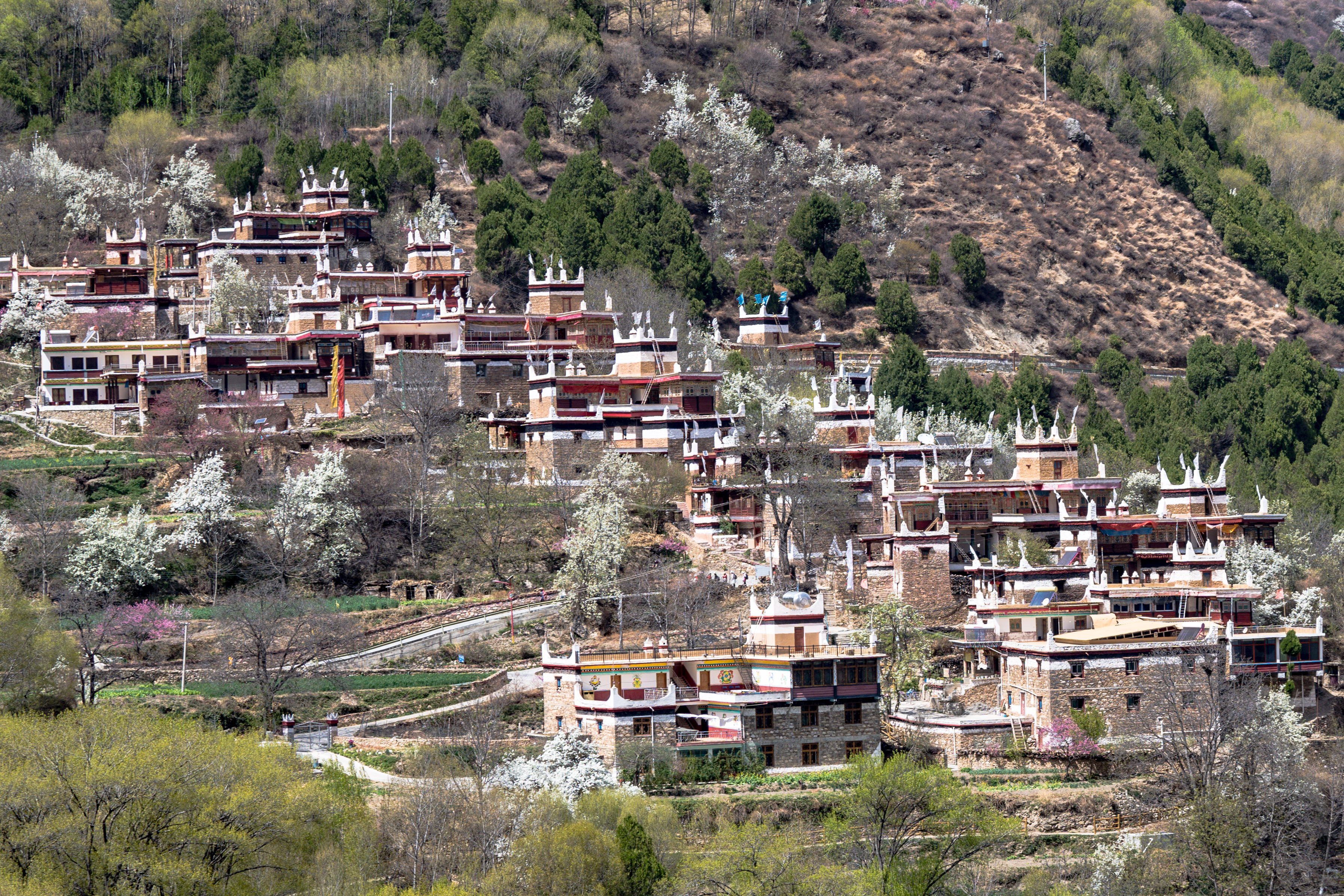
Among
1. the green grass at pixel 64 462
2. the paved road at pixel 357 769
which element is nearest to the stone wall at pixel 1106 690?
the paved road at pixel 357 769

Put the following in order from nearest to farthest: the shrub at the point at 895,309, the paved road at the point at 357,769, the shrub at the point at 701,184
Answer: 1. the paved road at the point at 357,769
2. the shrub at the point at 895,309
3. the shrub at the point at 701,184

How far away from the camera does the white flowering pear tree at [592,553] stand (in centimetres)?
7344

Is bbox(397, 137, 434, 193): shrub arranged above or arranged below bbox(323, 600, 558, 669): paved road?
above

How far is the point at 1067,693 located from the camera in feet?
219

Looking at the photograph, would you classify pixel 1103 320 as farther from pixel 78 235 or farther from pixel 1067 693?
pixel 1067 693

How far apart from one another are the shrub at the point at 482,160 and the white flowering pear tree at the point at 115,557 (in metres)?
55.9

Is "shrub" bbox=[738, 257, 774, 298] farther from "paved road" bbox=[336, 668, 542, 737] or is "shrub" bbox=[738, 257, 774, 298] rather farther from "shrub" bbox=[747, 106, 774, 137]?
"paved road" bbox=[336, 668, 542, 737]

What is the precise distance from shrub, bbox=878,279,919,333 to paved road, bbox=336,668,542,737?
209 feet

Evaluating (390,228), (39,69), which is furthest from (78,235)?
(39,69)

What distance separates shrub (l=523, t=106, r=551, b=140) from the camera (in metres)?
140

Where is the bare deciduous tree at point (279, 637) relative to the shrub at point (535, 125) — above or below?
below

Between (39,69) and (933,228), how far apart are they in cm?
6488

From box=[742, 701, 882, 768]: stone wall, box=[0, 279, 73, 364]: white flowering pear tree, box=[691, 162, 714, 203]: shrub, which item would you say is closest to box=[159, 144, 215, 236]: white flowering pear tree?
box=[0, 279, 73, 364]: white flowering pear tree

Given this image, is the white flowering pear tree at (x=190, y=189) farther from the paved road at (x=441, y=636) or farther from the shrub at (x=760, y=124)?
the paved road at (x=441, y=636)
